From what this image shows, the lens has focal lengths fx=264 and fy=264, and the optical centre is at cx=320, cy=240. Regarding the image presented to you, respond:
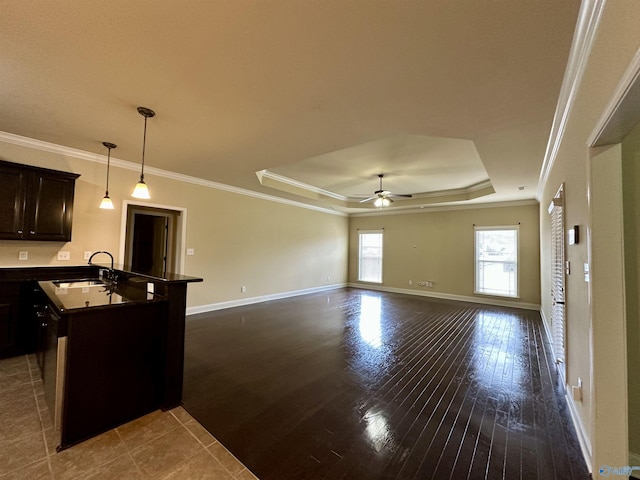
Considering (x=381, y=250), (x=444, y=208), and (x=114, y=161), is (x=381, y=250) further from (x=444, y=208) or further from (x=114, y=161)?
(x=114, y=161)

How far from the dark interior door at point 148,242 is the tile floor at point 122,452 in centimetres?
364

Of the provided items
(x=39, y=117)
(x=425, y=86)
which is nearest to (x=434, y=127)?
(x=425, y=86)

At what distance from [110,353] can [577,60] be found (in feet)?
12.9

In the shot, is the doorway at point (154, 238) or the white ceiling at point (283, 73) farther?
the doorway at point (154, 238)

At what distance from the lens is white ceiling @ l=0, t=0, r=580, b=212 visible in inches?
61.3

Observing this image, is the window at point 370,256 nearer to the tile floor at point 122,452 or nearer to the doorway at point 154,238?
the doorway at point 154,238

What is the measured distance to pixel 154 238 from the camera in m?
5.82

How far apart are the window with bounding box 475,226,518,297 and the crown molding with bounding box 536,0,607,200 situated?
4.33 meters

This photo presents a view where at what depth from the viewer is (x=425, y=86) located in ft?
7.11

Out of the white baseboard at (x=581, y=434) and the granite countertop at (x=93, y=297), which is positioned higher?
the granite countertop at (x=93, y=297)

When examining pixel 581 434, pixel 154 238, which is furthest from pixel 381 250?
pixel 581 434

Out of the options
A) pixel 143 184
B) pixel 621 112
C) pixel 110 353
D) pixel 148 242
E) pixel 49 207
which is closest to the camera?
pixel 621 112

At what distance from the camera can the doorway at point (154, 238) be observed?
4.71 meters

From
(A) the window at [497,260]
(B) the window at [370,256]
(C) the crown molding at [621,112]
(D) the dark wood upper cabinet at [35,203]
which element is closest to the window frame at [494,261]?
(A) the window at [497,260]
